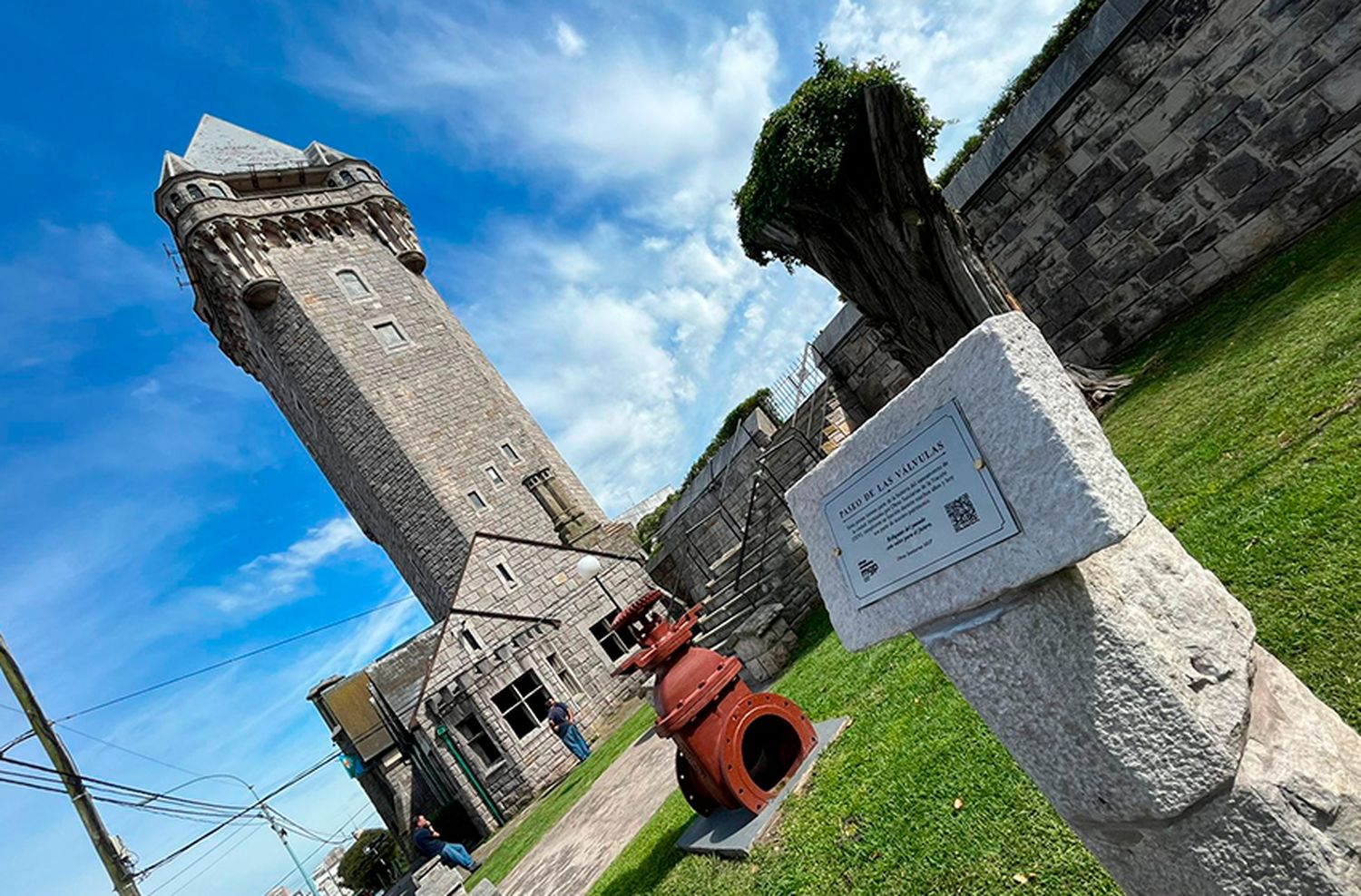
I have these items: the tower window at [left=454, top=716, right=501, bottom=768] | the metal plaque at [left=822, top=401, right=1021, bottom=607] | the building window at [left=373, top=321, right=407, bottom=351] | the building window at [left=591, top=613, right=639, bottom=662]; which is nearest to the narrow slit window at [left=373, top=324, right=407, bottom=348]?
the building window at [left=373, top=321, right=407, bottom=351]

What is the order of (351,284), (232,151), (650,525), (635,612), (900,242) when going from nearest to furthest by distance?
→ (635,612), (900,242), (351,284), (232,151), (650,525)

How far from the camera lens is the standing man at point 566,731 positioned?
15656 millimetres

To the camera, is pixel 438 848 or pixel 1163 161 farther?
pixel 438 848

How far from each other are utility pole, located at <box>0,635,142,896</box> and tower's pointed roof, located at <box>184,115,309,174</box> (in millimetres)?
18614

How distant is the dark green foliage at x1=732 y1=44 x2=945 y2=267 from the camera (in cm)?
643

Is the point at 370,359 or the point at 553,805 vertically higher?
the point at 370,359

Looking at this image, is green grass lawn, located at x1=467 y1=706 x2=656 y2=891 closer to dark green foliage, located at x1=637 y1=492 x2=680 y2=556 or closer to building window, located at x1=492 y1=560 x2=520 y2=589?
building window, located at x1=492 y1=560 x2=520 y2=589

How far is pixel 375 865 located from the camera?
942 inches

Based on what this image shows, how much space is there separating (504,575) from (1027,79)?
52.4 feet

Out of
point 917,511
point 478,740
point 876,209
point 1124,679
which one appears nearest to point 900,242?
point 876,209

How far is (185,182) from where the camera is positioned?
22.0 metres

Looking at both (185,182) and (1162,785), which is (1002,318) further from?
(185,182)

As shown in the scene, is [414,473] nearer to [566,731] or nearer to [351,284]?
[351,284]

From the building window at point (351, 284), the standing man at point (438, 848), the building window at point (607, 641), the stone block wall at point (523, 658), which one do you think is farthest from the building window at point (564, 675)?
the building window at point (351, 284)
